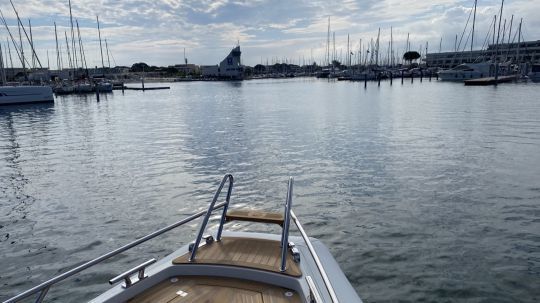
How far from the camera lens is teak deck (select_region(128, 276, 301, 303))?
442cm

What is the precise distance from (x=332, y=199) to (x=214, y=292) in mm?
8569

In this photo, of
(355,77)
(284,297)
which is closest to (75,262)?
(284,297)

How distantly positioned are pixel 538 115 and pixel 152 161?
3329 cm

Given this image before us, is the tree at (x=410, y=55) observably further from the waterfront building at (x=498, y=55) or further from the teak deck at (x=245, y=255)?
the teak deck at (x=245, y=255)

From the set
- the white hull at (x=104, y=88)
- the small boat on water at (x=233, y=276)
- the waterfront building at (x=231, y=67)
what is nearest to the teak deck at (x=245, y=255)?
the small boat on water at (x=233, y=276)

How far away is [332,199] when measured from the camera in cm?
1266

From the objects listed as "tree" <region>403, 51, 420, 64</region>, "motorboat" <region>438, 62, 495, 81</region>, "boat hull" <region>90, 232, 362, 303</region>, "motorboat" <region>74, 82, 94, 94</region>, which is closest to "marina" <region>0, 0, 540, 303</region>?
Result: "boat hull" <region>90, 232, 362, 303</region>

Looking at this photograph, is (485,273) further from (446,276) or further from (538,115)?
(538,115)

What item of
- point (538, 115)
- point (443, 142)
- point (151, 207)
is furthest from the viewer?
point (538, 115)

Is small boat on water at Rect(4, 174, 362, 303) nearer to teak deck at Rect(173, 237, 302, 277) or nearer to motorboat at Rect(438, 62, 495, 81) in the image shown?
teak deck at Rect(173, 237, 302, 277)

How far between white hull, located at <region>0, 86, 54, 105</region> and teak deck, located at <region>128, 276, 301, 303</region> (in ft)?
214

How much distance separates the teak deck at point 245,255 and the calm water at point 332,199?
2891 millimetres

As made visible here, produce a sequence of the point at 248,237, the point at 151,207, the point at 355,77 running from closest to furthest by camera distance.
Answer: the point at 248,237, the point at 151,207, the point at 355,77

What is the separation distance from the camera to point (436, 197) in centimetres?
1252
